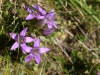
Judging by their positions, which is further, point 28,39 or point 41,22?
point 41,22

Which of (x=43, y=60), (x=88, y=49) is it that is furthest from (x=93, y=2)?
(x=43, y=60)

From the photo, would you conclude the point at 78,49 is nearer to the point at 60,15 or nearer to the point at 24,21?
the point at 60,15

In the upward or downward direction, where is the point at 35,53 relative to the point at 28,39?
downward

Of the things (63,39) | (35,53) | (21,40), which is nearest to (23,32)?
(21,40)

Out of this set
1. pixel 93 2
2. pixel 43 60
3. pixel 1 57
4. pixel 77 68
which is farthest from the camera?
pixel 93 2

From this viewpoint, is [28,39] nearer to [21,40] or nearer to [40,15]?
[21,40]

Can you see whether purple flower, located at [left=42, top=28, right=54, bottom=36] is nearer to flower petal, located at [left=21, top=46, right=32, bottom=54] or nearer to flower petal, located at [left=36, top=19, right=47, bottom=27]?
flower petal, located at [left=36, top=19, right=47, bottom=27]

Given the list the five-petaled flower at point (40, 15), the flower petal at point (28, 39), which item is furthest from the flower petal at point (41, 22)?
the flower petal at point (28, 39)

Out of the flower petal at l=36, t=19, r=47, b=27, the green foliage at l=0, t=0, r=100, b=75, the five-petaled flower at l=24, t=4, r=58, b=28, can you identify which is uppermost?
the five-petaled flower at l=24, t=4, r=58, b=28

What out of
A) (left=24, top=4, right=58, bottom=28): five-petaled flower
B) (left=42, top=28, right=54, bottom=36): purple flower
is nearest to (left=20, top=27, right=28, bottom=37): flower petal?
(left=24, top=4, right=58, bottom=28): five-petaled flower

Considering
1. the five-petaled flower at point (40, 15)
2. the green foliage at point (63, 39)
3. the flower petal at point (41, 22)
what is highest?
the five-petaled flower at point (40, 15)

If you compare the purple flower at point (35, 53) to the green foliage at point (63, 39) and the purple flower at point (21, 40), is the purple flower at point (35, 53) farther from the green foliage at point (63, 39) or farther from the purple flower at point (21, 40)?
the green foliage at point (63, 39)
